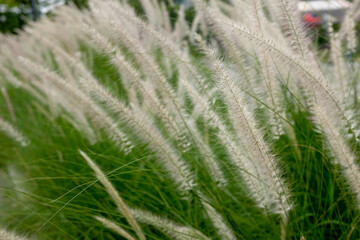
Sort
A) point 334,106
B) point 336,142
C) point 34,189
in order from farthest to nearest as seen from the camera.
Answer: point 34,189, point 334,106, point 336,142

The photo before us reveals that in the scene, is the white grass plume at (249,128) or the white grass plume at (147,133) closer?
the white grass plume at (249,128)

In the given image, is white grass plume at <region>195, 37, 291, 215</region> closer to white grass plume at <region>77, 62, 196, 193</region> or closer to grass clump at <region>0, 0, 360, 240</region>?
grass clump at <region>0, 0, 360, 240</region>

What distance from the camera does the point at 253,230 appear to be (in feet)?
4.92

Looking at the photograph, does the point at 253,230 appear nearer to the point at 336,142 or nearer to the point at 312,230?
the point at 312,230

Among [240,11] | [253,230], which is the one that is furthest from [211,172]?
[240,11]

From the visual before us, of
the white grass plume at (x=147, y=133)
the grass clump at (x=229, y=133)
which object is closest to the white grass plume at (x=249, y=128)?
the grass clump at (x=229, y=133)

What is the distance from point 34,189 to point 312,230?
1546mm

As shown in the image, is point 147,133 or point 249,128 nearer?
point 249,128

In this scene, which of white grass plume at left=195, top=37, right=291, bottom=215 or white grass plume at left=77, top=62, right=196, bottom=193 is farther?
white grass plume at left=77, top=62, right=196, bottom=193

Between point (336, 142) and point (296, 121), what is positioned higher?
point (336, 142)

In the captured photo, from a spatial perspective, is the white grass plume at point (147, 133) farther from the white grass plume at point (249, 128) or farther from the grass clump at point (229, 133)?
the white grass plume at point (249, 128)

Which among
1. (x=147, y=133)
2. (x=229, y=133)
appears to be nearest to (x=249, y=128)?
(x=229, y=133)

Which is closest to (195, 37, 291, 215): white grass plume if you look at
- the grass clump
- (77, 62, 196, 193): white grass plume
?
the grass clump

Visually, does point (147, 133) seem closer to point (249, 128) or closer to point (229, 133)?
point (229, 133)
